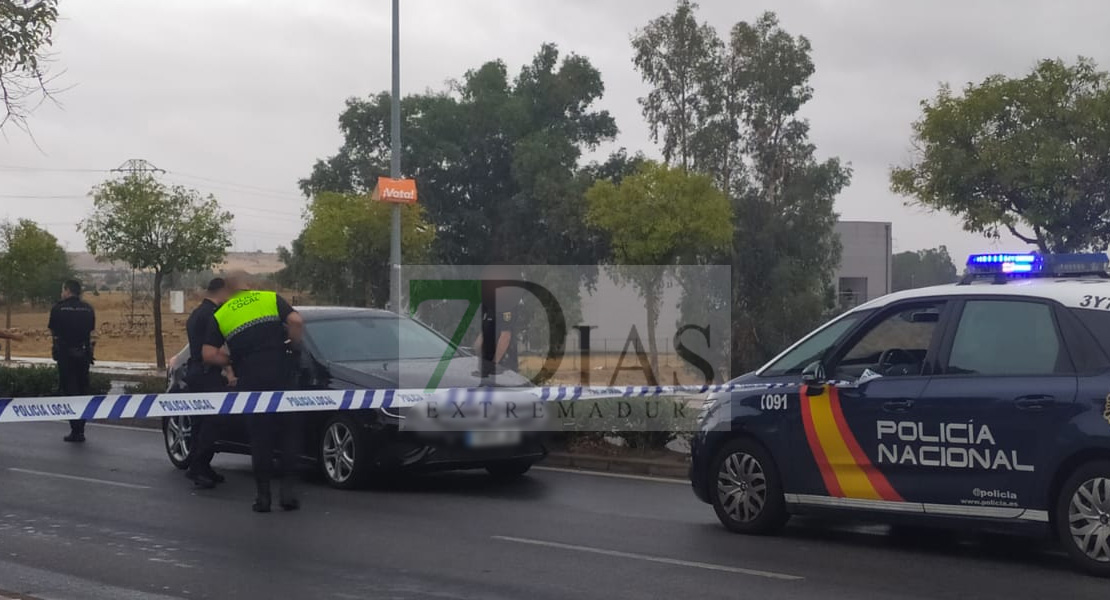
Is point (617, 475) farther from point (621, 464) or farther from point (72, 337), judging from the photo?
point (72, 337)

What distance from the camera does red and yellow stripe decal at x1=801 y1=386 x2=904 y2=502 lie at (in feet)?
28.5

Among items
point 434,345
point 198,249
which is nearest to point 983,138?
point 198,249

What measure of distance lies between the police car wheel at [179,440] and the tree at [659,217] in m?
24.9

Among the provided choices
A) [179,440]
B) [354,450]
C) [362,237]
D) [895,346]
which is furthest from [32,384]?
[895,346]

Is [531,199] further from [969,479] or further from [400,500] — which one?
[969,479]

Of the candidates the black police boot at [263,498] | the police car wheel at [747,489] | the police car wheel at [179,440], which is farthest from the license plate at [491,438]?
the police car wheel at [179,440]

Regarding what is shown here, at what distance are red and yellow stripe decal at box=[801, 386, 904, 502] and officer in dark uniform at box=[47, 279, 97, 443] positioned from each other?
Answer: 10.2 meters

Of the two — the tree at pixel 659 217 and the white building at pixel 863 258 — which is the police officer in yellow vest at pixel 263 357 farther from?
the white building at pixel 863 258

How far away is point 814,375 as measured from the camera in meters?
9.10

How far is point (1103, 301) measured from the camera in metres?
7.91

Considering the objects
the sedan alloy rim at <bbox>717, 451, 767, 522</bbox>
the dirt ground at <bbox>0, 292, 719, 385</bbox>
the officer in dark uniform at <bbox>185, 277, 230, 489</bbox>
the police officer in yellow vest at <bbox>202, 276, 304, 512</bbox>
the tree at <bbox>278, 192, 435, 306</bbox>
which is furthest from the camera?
the dirt ground at <bbox>0, 292, 719, 385</bbox>

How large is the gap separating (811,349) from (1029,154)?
76.9 ft

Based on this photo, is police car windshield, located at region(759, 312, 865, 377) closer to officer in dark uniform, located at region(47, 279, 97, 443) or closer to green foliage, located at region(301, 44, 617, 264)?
officer in dark uniform, located at region(47, 279, 97, 443)

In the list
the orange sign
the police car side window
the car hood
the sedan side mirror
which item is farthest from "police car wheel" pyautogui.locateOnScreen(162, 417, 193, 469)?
the orange sign
